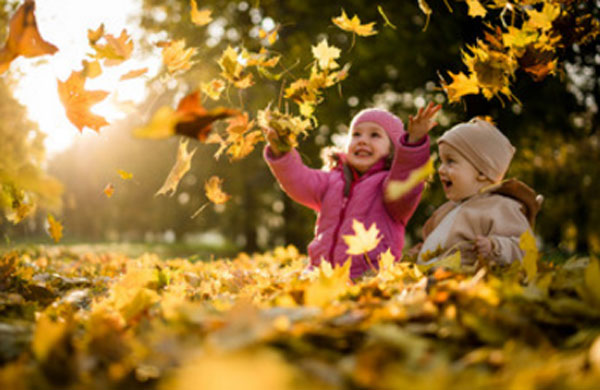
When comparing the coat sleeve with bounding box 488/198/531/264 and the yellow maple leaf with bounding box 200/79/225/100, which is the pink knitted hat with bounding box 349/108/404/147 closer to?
the coat sleeve with bounding box 488/198/531/264

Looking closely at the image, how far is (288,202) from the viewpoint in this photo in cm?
1046

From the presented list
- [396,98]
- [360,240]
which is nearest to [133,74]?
[360,240]

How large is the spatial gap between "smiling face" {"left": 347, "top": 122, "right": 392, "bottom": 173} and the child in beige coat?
715mm

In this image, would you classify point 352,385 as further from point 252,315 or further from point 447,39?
point 447,39

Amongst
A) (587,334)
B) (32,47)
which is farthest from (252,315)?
(32,47)

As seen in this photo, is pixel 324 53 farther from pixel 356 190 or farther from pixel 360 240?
pixel 356 190

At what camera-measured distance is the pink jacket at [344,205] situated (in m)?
3.26

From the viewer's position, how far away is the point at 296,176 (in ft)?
11.3

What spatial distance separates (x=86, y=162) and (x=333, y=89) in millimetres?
31268

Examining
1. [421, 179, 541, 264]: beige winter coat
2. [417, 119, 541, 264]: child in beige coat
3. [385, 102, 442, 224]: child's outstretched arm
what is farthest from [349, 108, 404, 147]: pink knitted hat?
[421, 179, 541, 264]: beige winter coat

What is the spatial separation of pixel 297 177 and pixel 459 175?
1151 millimetres

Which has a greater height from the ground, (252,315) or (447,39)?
(447,39)

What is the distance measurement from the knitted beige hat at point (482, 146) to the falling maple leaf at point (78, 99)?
1.84 metres

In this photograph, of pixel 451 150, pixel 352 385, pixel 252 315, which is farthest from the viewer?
pixel 451 150
